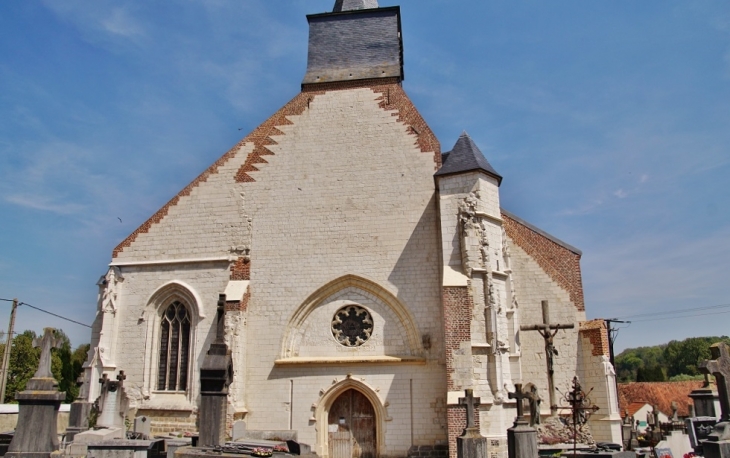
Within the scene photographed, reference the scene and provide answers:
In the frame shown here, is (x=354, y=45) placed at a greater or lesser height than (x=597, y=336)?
greater

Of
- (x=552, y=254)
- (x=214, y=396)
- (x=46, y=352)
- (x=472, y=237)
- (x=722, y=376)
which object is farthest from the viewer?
(x=552, y=254)

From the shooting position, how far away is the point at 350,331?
48.6 ft

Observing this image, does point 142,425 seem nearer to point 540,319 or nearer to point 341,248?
point 341,248

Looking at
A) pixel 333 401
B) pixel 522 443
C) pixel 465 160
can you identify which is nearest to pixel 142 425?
pixel 333 401

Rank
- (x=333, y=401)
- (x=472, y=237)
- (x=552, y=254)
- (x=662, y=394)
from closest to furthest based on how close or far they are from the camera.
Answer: (x=472, y=237) < (x=333, y=401) < (x=552, y=254) < (x=662, y=394)

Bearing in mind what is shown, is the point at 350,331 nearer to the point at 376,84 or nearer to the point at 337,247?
the point at 337,247

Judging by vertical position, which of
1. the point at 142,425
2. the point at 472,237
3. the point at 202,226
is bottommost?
the point at 142,425

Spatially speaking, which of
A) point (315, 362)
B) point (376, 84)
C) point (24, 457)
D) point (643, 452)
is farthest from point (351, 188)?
point (24, 457)

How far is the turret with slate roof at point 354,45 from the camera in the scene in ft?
56.4

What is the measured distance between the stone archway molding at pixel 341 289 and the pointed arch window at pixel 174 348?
2766 millimetres

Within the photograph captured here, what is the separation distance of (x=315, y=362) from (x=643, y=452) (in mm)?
7346

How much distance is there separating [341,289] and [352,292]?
0.30 meters

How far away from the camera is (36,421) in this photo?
301 inches

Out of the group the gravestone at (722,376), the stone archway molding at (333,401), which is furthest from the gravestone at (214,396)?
the gravestone at (722,376)
